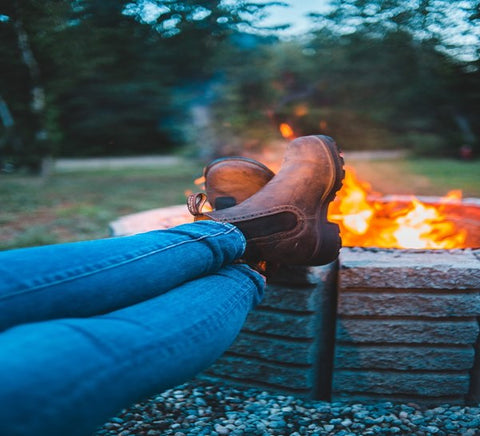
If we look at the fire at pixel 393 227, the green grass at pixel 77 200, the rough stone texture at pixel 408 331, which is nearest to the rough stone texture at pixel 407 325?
the rough stone texture at pixel 408 331

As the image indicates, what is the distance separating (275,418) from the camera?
156cm

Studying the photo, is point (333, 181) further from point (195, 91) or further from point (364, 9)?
point (195, 91)

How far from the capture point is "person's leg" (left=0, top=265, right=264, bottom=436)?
27.9 inches

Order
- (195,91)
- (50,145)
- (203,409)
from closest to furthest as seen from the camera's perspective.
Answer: (203,409), (195,91), (50,145)

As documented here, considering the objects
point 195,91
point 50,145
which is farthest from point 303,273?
point 50,145

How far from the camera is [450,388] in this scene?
1602 millimetres

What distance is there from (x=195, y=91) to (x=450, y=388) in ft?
20.6

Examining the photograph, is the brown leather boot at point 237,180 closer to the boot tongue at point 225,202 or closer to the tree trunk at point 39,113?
the boot tongue at point 225,202

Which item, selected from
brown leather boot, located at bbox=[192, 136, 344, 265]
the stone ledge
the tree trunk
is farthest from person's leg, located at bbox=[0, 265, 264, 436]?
the tree trunk

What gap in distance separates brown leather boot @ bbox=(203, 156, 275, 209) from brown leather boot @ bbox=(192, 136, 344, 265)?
0.38ft

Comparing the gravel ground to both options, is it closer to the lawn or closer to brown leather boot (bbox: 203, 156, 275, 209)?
brown leather boot (bbox: 203, 156, 275, 209)

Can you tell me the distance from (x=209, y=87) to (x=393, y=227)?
574 cm

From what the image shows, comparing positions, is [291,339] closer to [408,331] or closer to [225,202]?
[408,331]

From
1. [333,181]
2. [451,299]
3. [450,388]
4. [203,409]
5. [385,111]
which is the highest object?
[385,111]
